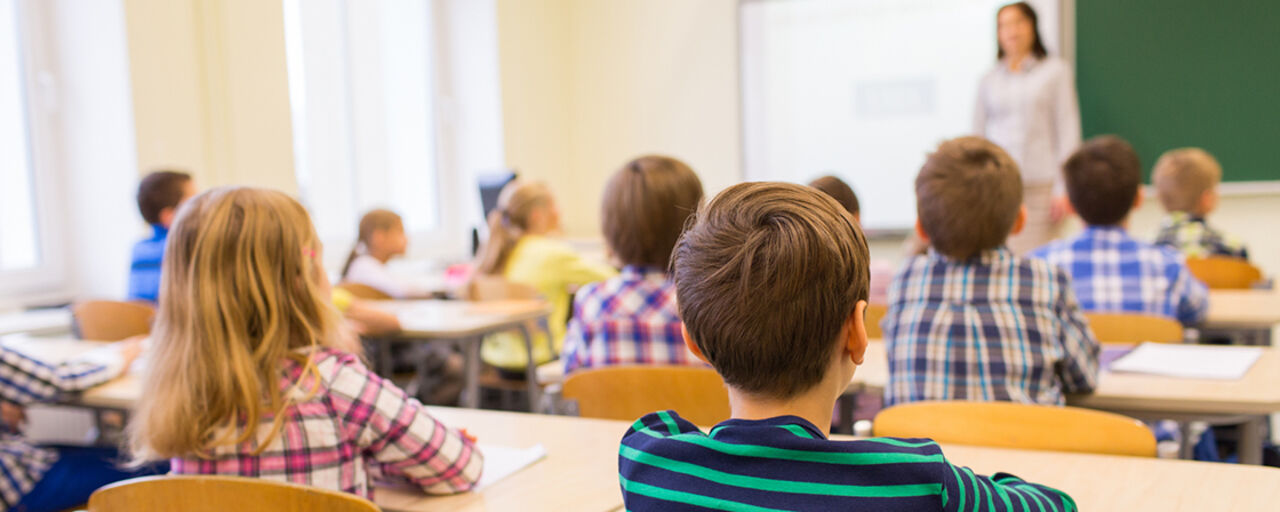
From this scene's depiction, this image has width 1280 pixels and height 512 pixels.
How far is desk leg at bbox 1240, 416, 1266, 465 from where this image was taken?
1.83 meters

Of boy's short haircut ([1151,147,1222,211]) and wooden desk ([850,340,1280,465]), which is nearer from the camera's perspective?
wooden desk ([850,340,1280,465])

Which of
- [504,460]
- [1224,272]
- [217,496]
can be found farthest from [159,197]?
[1224,272]

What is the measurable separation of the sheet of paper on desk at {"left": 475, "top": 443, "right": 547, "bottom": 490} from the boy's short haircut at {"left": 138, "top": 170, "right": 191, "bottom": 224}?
2200 millimetres

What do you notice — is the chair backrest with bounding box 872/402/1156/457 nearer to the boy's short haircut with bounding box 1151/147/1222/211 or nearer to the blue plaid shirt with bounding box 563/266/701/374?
the blue plaid shirt with bounding box 563/266/701/374

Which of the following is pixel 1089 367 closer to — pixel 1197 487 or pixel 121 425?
pixel 1197 487

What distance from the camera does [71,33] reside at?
384 cm

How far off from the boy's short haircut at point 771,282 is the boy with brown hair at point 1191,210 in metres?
3.39

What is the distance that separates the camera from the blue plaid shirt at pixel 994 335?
175cm

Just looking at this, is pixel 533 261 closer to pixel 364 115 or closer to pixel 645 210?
pixel 645 210

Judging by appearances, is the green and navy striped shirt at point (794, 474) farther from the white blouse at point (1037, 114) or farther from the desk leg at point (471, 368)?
the white blouse at point (1037, 114)

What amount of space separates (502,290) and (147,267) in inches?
48.8

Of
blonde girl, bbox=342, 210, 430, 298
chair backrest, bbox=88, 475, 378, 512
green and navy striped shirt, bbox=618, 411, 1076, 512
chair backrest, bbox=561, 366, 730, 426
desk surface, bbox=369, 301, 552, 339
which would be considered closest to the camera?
green and navy striped shirt, bbox=618, 411, 1076, 512

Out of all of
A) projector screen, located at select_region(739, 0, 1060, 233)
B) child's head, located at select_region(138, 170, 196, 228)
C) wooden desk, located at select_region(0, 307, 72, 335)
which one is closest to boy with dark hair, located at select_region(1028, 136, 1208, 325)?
projector screen, located at select_region(739, 0, 1060, 233)

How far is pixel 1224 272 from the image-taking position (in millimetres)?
3402
